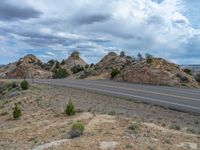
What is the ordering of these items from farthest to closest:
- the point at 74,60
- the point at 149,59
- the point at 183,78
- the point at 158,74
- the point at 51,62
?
the point at 51,62 → the point at 74,60 → the point at 149,59 → the point at 183,78 → the point at 158,74

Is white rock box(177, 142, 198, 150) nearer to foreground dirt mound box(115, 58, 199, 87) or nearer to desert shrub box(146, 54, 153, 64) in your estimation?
foreground dirt mound box(115, 58, 199, 87)

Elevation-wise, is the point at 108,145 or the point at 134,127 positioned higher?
the point at 134,127

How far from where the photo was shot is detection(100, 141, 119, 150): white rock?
1094 cm

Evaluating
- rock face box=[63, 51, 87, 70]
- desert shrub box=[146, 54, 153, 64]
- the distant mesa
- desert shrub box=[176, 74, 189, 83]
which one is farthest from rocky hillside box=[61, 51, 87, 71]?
desert shrub box=[176, 74, 189, 83]

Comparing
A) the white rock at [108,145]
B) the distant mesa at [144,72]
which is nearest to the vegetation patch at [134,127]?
the white rock at [108,145]

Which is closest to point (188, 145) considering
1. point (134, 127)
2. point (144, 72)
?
point (134, 127)

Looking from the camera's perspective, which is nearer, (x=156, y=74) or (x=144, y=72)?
(x=156, y=74)

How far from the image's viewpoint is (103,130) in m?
13.0

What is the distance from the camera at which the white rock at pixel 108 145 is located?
431 inches

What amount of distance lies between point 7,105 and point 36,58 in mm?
68478

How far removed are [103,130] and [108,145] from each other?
1.89 m

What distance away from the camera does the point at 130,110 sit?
63.2 feet

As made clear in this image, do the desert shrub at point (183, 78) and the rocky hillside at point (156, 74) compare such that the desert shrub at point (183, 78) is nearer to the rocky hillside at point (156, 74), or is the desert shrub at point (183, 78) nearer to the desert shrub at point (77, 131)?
the rocky hillside at point (156, 74)

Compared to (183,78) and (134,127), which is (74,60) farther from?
(134,127)
